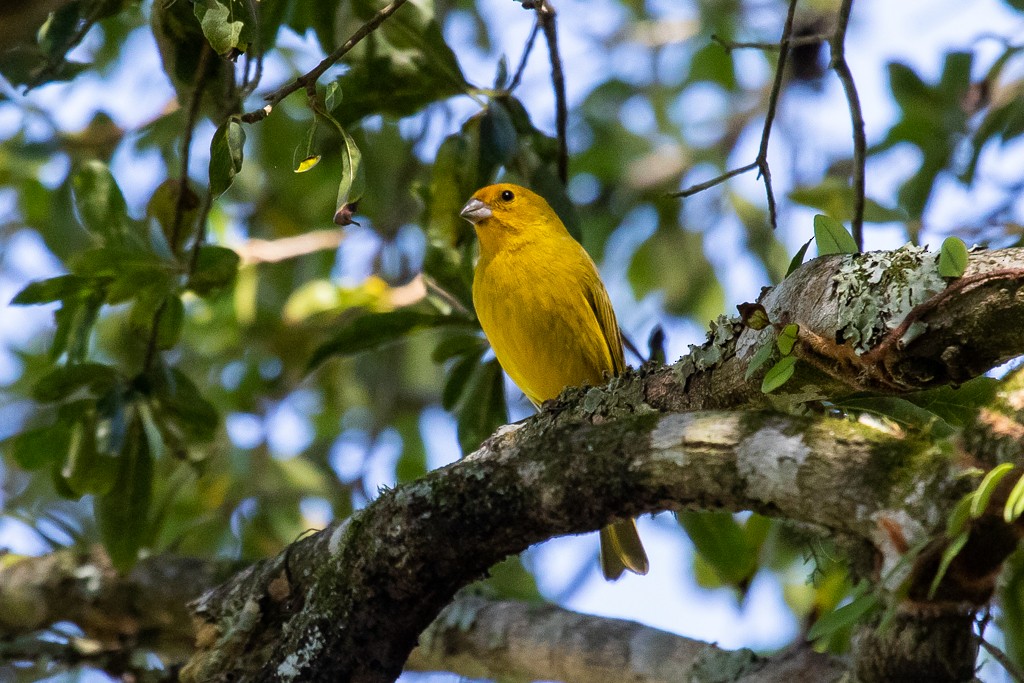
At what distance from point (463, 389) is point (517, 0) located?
5.44 feet

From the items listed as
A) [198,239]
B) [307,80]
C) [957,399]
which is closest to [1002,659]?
[957,399]

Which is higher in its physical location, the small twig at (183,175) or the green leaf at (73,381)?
the small twig at (183,175)

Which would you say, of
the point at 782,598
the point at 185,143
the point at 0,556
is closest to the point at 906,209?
the point at 782,598

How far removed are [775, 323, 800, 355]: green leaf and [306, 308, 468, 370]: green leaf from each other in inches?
75.7

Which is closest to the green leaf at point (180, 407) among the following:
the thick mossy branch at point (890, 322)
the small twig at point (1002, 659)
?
the thick mossy branch at point (890, 322)

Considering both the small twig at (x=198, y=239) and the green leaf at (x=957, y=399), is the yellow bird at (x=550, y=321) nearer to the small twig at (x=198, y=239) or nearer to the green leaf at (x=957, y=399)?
the small twig at (x=198, y=239)

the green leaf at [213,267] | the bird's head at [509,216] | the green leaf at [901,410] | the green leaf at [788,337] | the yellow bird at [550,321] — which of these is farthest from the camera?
the bird's head at [509,216]

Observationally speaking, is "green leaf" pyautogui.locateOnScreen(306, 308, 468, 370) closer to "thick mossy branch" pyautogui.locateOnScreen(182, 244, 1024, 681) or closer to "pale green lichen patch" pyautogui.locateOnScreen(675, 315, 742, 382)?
"thick mossy branch" pyautogui.locateOnScreen(182, 244, 1024, 681)

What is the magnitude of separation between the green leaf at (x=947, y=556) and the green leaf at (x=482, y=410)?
2.45m

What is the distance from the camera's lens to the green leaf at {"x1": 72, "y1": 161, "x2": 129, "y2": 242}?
Result: 11.7 ft

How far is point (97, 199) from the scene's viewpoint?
3580 millimetres

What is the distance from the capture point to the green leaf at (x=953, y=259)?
1.88 metres

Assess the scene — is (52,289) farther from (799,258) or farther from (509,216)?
(799,258)

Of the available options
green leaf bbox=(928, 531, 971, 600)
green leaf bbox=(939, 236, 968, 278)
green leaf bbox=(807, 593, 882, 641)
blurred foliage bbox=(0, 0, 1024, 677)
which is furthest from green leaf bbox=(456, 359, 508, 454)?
green leaf bbox=(928, 531, 971, 600)
